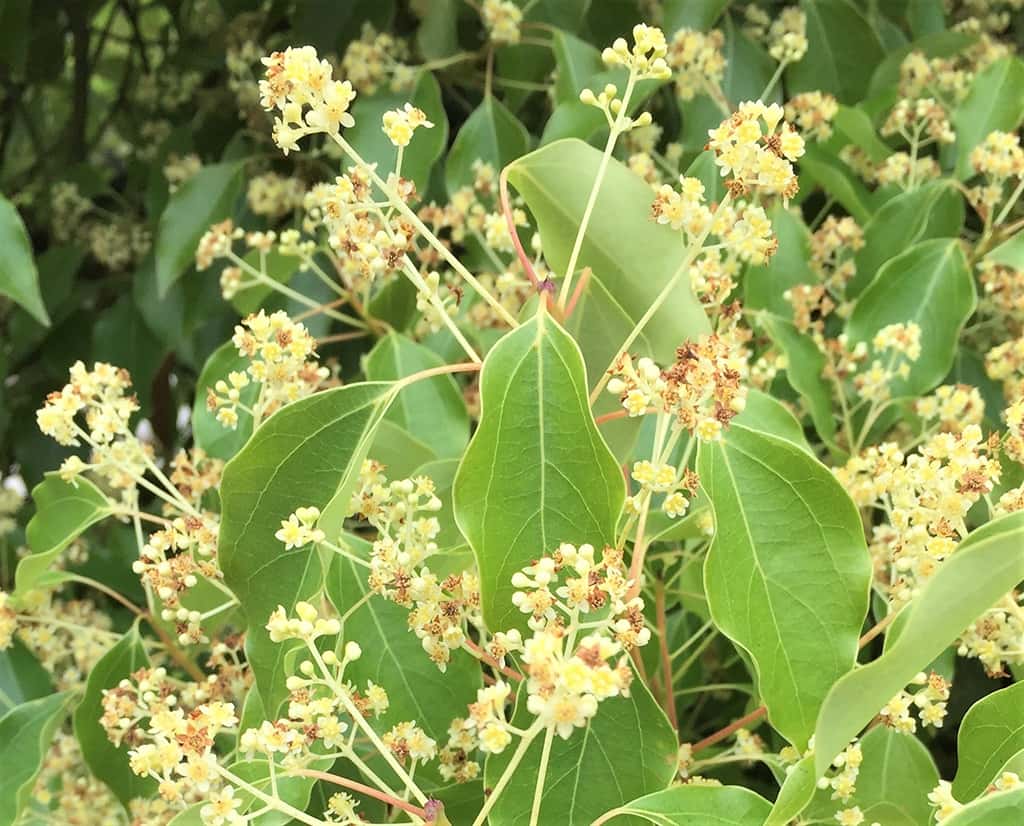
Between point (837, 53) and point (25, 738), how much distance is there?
1.21 m

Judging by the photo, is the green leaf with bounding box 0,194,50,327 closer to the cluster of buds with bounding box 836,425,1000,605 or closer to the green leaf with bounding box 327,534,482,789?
the green leaf with bounding box 327,534,482,789

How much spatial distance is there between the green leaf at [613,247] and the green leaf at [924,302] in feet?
1.33

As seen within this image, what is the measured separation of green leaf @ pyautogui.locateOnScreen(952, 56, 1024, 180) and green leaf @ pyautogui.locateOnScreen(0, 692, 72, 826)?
104cm

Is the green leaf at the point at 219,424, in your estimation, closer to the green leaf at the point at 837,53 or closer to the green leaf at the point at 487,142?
the green leaf at the point at 487,142

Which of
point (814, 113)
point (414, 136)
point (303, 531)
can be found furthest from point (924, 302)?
point (303, 531)

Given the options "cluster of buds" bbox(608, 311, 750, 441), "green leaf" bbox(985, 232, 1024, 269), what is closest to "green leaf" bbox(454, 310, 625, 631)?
"cluster of buds" bbox(608, 311, 750, 441)

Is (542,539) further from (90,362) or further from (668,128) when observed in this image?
(90,362)

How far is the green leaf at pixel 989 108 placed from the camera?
45.3 inches

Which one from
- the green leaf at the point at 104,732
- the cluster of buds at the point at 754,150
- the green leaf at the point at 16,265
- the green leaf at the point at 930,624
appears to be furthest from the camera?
the green leaf at the point at 16,265

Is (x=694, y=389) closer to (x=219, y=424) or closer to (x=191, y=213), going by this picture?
(x=219, y=424)

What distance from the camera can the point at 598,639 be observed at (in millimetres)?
485

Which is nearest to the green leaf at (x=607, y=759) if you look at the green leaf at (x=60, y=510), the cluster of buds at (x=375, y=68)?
the green leaf at (x=60, y=510)

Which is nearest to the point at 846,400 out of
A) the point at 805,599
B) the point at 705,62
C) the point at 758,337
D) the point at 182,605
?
the point at 758,337

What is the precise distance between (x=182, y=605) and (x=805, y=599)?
18.8 inches
